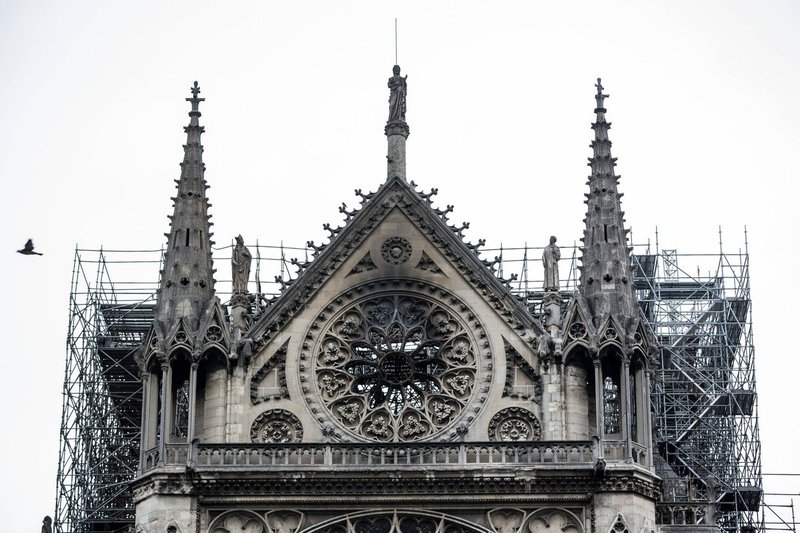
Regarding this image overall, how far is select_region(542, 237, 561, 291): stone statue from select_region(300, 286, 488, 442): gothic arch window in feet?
5.61

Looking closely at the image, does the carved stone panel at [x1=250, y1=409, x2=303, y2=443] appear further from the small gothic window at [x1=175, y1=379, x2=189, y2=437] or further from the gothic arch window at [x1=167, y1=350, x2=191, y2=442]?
the small gothic window at [x1=175, y1=379, x2=189, y2=437]

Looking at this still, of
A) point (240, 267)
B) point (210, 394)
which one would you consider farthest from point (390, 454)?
point (240, 267)

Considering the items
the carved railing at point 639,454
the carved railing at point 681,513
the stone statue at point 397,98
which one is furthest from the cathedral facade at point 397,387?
the carved railing at point 681,513

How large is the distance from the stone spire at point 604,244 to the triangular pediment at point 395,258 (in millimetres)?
1526

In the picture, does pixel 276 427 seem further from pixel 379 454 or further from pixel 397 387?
pixel 397 387

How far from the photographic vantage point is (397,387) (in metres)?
45.1

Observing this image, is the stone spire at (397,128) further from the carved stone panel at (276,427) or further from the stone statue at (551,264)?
the carved stone panel at (276,427)

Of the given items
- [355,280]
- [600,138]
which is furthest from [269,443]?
[600,138]

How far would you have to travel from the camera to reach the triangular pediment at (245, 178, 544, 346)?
4544 centimetres

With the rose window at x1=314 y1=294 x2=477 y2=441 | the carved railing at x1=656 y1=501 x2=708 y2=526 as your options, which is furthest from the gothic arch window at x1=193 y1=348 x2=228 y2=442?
the carved railing at x1=656 y1=501 x2=708 y2=526

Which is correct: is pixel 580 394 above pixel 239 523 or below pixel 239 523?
above

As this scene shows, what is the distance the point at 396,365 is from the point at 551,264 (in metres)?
3.67

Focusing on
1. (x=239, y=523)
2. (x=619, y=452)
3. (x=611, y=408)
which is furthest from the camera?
(x=611, y=408)

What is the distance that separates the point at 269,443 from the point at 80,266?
12157 mm
